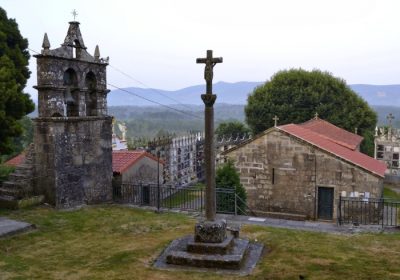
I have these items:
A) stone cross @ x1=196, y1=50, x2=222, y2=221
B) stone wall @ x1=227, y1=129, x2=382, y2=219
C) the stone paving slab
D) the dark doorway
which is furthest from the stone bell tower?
the dark doorway

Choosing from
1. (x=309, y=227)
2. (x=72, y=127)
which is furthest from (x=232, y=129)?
(x=309, y=227)

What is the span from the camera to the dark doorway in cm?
2097

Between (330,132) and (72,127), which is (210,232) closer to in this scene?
(72,127)

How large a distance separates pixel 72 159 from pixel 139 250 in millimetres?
5387

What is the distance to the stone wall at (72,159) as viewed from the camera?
45.0 ft

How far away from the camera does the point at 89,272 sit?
878 cm

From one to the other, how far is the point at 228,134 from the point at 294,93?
12090mm

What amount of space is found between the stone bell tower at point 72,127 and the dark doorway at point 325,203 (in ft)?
35.1

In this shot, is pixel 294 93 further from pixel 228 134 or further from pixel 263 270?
pixel 263 270

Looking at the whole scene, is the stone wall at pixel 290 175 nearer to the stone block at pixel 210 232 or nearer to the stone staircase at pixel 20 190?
the stone staircase at pixel 20 190

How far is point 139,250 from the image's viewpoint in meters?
10.2

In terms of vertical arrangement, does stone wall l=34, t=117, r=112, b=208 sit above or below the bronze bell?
below

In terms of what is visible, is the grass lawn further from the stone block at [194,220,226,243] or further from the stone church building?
the stone church building

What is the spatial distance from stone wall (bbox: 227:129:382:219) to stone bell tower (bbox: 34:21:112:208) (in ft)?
28.9
